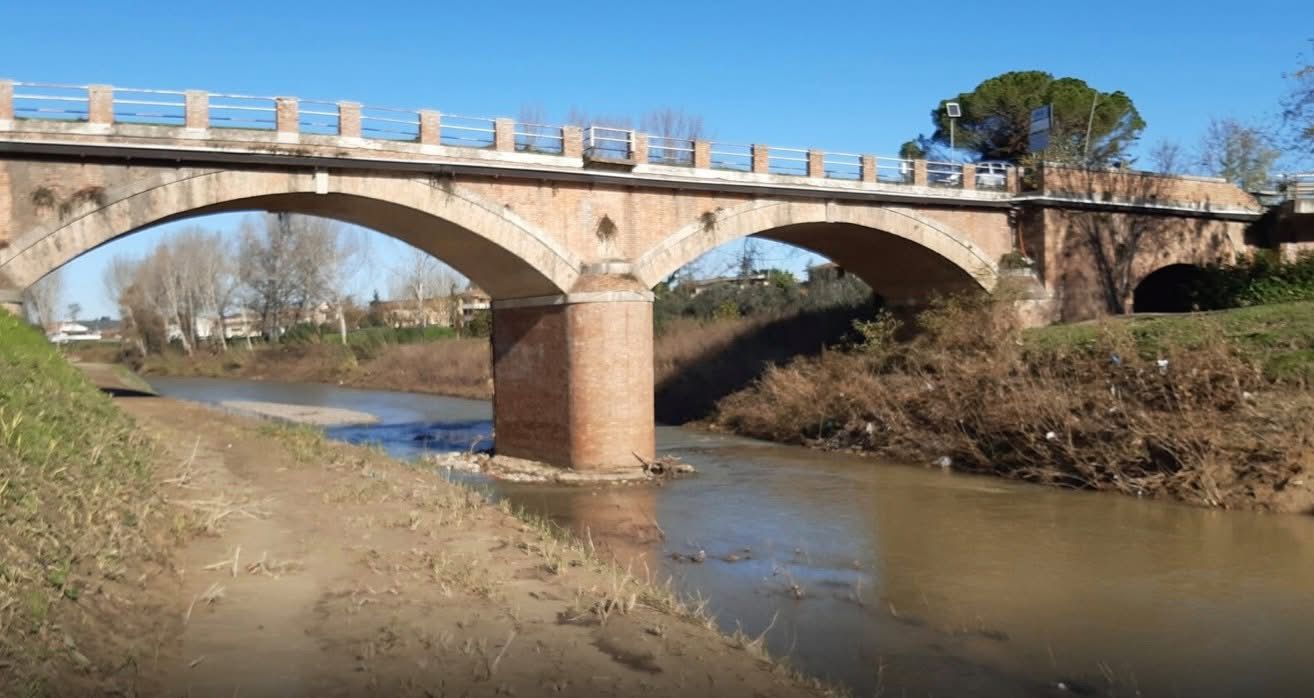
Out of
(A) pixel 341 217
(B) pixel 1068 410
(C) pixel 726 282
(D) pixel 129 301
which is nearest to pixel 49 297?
(D) pixel 129 301

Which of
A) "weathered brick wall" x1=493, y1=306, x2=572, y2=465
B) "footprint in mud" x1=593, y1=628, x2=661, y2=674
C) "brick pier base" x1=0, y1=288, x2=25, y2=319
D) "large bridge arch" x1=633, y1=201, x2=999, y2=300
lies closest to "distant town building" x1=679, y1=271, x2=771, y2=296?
"large bridge arch" x1=633, y1=201, x2=999, y2=300

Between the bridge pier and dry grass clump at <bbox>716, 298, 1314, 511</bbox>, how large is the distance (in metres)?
6.00

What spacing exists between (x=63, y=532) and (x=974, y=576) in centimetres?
889

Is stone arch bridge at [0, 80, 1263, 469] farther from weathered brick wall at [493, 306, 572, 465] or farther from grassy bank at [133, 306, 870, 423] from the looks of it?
grassy bank at [133, 306, 870, 423]

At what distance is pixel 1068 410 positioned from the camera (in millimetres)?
18484

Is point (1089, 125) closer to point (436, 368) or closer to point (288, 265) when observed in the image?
point (436, 368)

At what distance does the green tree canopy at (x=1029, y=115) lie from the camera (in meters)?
35.9

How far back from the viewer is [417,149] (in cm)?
1761

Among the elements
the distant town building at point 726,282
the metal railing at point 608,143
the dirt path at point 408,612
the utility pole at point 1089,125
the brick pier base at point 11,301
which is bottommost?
the dirt path at point 408,612

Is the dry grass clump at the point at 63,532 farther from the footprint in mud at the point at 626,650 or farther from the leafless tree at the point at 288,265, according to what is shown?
the leafless tree at the point at 288,265

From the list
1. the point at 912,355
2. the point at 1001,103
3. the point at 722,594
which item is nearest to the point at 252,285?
the point at 1001,103

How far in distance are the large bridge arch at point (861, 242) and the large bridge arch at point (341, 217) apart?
225 cm

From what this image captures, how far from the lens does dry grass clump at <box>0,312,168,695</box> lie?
489 cm

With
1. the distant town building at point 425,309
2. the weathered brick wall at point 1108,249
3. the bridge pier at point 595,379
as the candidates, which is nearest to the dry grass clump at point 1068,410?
the weathered brick wall at point 1108,249
